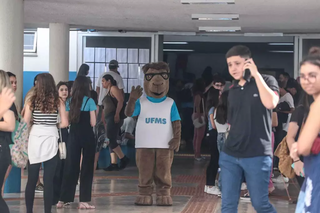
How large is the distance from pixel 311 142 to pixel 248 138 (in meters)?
1.27

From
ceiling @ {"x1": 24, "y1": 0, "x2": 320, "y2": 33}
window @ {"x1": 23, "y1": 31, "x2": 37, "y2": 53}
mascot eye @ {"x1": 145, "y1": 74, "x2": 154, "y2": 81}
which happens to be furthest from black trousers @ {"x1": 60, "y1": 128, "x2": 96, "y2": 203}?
window @ {"x1": 23, "y1": 31, "x2": 37, "y2": 53}

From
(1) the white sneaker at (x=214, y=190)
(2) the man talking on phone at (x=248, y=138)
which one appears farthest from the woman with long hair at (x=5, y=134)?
(1) the white sneaker at (x=214, y=190)

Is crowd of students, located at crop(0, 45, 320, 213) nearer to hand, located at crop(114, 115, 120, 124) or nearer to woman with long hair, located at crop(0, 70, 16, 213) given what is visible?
woman with long hair, located at crop(0, 70, 16, 213)

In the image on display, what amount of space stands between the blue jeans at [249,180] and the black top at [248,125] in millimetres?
62

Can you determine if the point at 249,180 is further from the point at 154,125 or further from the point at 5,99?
the point at 154,125

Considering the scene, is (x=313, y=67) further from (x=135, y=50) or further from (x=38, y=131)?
(x=135, y=50)

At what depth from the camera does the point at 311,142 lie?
376 centimetres

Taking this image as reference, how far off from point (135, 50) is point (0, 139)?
953 centimetres

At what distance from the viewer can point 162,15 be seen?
37.4ft

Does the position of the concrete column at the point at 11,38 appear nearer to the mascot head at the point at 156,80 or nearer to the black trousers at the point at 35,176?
the mascot head at the point at 156,80

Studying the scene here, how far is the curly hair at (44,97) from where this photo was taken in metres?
6.64

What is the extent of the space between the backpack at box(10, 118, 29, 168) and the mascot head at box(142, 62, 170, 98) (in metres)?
2.00

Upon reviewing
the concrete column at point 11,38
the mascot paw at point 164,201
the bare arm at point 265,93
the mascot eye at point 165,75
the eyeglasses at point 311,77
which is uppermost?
the concrete column at point 11,38

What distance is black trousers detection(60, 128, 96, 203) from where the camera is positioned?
7.57 m
